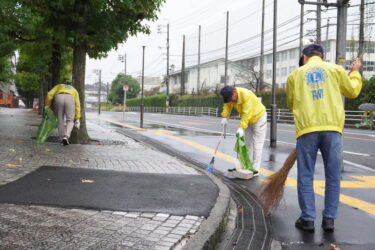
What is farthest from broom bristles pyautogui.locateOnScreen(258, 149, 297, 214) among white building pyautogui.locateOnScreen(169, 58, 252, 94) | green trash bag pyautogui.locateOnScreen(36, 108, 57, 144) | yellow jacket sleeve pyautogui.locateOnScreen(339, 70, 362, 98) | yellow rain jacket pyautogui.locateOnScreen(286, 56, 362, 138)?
white building pyautogui.locateOnScreen(169, 58, 252, 94)

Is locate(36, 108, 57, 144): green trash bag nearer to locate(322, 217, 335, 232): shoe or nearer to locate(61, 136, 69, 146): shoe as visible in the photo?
locate(61, 136, 69, 146): shoe

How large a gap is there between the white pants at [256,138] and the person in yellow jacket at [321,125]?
2.97 meters

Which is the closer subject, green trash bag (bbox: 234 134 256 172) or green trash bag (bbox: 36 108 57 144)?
green trash bag (bbox: 234 134 256 172)

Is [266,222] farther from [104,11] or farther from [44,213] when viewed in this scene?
[104,11]

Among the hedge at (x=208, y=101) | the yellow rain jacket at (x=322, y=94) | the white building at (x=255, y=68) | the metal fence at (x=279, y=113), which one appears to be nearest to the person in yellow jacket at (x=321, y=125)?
the yellow rain jacket at (x=322, y=94)

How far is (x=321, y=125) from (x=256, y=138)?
10.5 feet

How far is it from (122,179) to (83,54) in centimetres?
632

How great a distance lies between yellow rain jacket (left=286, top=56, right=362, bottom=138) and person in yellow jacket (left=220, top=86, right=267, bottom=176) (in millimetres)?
2481

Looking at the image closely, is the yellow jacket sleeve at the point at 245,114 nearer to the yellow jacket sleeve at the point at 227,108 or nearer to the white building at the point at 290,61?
the yellow jacket sleeve at the point at 227,108

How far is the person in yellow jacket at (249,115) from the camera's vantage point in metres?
6.78

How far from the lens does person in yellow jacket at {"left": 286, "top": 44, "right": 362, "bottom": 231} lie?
13.5ft

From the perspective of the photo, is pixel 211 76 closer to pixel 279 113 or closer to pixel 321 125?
pixel 279 113

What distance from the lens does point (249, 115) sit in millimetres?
6840

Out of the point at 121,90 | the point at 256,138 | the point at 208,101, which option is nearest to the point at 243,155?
the point at 256,138
